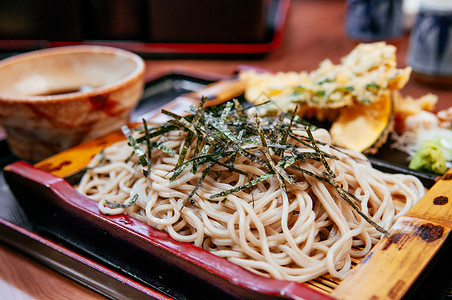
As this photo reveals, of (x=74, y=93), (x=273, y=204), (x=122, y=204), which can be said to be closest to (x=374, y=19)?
(x=74, y=93)

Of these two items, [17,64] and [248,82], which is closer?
[17,64]

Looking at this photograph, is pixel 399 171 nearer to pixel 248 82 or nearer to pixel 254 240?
pixel 254 240

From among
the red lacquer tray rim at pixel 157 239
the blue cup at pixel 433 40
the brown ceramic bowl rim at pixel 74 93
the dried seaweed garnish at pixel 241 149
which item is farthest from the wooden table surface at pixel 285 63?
the brown ceramic bowl rim at pixel 74 93

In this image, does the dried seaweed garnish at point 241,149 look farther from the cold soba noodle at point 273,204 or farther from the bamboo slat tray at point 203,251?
the bamboo slat tray at point 203,251

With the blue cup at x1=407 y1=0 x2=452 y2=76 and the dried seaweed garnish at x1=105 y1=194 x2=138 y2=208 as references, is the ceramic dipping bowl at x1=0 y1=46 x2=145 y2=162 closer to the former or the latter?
the dried seaweed garnish at x1=105 y1=194 x2=138 y2=208

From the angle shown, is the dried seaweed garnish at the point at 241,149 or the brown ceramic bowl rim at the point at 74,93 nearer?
the dried seaweed garnish at the point at 241,149

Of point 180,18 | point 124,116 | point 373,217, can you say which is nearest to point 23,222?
point 124,116
